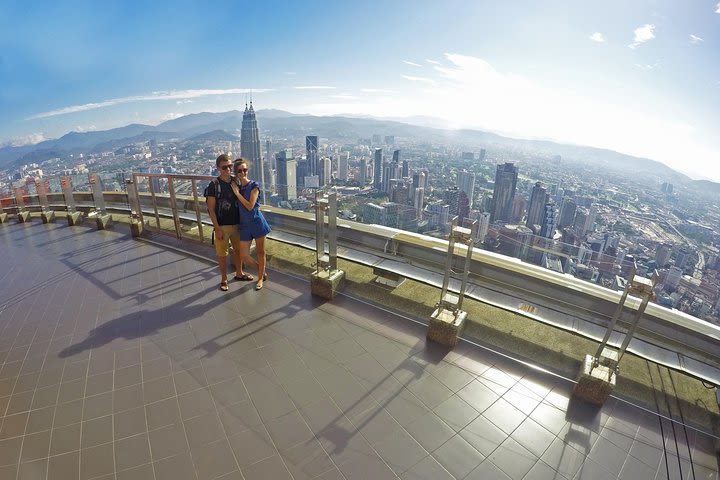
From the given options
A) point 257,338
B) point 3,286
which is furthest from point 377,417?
point 3,286

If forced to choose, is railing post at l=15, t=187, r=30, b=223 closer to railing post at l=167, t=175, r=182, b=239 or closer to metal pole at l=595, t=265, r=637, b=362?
railing post at l=167, t=175, r=182, b=239

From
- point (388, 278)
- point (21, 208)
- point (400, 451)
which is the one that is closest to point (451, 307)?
point (388, 278)

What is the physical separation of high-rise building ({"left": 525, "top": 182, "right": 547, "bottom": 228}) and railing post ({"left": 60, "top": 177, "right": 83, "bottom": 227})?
10.9m

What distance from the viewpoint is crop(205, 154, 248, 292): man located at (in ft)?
13.5

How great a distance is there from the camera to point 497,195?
41.5ft

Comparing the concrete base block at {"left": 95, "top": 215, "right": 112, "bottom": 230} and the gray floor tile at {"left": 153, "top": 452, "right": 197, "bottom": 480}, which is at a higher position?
the concrete base block at {"left": 95, "top": 215, "right": 112, "bottom": 230}

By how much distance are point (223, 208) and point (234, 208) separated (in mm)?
142

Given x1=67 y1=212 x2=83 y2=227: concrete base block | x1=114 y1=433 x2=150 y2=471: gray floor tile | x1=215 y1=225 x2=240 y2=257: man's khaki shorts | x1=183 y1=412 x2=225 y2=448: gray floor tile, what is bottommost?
x1=114 y1=433 x2=150 y2=471: gray floor tile

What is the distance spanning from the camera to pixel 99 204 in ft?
24.0

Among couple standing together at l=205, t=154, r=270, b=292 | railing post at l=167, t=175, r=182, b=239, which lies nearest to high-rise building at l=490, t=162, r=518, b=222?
couple standing together at l=205, t=154, r=270, b=292

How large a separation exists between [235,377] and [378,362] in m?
1.41

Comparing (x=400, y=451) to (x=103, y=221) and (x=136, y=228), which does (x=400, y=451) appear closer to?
(x=136, y=228)

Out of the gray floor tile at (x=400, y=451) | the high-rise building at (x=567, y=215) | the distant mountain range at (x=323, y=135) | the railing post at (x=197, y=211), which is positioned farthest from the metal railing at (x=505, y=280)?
the distant mountain range at (x=323, y=135)

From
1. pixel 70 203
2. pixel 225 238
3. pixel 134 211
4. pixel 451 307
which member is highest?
pixel 225 238
